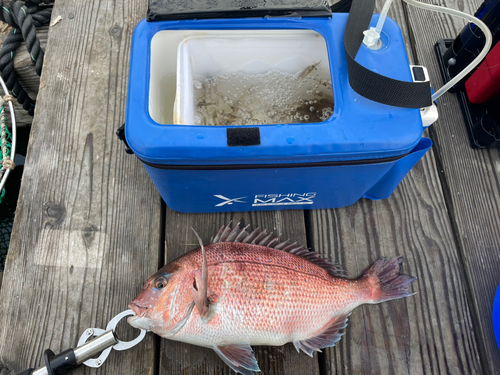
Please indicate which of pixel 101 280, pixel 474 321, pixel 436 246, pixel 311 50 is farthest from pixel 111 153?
pixel 474 321

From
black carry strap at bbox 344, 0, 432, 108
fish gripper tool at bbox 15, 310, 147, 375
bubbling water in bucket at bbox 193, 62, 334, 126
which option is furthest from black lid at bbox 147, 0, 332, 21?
fish gripper tool at bbox 15, 310, 147, 375

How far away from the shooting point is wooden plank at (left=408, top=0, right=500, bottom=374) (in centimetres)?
113

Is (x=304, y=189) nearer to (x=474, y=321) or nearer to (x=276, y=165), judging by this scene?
(x=276, y=165)

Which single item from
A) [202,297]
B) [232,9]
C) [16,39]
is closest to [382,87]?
[232,9]

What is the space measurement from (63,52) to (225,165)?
1.07m

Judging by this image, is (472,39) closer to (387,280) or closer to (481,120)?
(481,120)

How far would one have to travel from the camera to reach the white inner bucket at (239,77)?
1.06 m

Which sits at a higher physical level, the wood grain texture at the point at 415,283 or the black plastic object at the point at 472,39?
the black plastic object at the point at 472,39

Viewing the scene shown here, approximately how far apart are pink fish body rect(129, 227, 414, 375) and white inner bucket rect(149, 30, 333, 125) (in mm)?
458

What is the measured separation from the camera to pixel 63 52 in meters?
1.41

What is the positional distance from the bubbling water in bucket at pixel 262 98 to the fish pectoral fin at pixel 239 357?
760 mm

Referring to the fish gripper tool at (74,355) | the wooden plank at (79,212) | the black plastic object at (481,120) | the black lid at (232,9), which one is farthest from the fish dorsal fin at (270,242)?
the black plastic object at (481,120)

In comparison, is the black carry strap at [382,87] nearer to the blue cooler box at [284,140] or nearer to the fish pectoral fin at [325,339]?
the blue cooler box at [284,140]

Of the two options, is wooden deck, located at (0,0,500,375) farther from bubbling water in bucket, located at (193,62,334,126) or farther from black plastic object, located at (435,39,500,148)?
bubbling water in bucket, located at (193,62,334,126)
